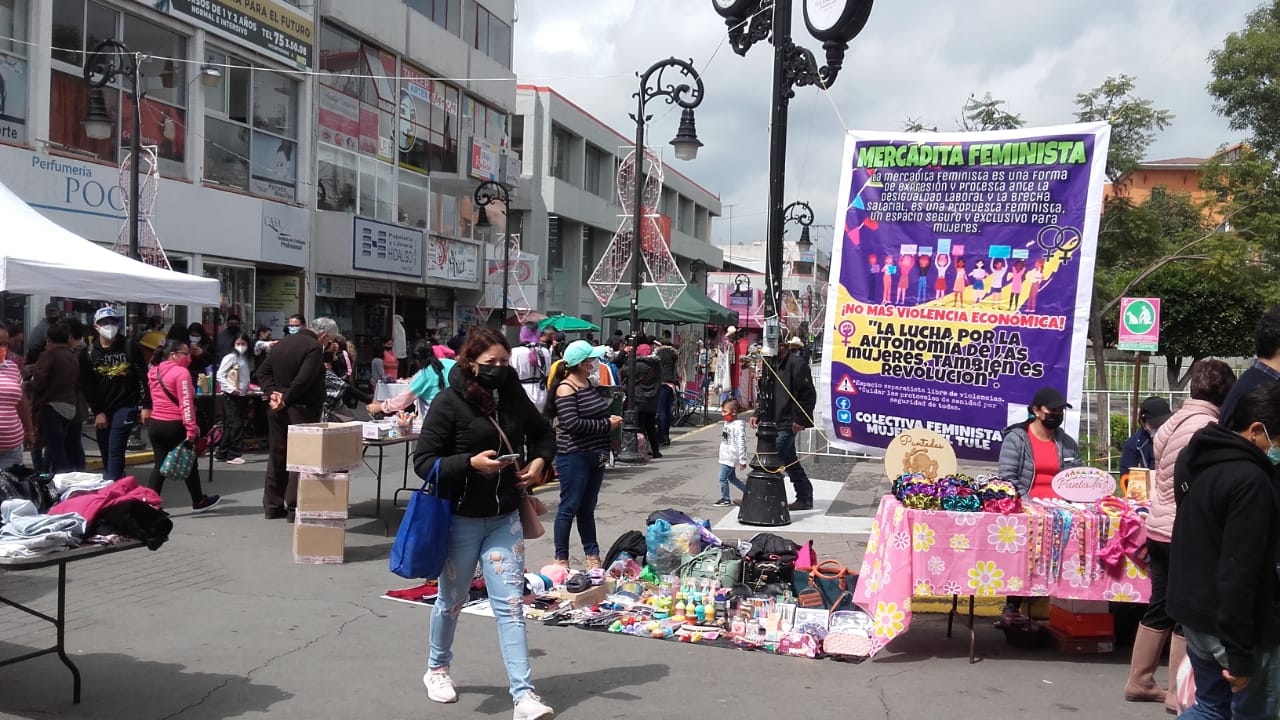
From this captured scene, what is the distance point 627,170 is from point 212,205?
28.2 feet

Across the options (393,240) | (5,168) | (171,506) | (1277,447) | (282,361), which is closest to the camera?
(1277,447)

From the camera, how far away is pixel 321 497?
8242 mm

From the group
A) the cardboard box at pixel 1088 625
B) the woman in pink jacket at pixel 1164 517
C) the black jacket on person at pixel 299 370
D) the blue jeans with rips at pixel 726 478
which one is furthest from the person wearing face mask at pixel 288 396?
the woman in pink jacket at pixel 1164 517

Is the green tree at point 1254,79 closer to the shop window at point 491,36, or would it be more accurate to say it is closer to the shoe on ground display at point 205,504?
the shop window at point 491,36

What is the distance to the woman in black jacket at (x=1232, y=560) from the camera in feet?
11.6

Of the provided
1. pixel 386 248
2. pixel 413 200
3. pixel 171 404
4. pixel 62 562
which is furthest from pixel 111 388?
pixel 413 200

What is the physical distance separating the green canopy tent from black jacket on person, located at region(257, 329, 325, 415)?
11359 mm

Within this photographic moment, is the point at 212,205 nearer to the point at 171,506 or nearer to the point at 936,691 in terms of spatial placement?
the point at 171,506

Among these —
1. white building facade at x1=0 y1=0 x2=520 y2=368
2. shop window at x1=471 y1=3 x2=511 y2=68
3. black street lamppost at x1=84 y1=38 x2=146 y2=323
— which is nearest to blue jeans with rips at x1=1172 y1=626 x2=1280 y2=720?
black street lamppost at x1=84 y1=38 x2=146 y2=323

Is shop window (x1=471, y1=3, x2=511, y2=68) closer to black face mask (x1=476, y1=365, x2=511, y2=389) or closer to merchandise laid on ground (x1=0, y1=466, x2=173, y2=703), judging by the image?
merchandise laid on ground (x1=0, y1=466, x2=173, y2=703)

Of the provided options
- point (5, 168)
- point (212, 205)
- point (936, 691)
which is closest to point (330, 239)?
point (212, 205)

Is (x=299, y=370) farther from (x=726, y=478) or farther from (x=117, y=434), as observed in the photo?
(x=726, y=478)

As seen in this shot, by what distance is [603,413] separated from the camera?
7.71 m

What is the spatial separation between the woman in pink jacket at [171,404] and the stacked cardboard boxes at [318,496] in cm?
174
